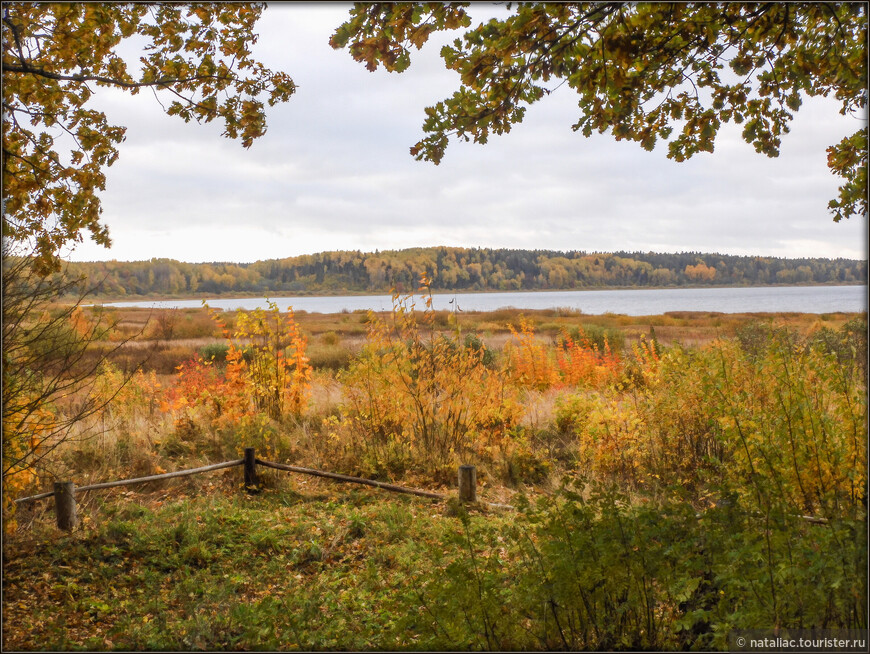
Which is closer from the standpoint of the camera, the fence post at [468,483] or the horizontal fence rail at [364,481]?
the fence post at [468,483]

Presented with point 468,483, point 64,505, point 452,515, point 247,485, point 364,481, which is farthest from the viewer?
point 247,485

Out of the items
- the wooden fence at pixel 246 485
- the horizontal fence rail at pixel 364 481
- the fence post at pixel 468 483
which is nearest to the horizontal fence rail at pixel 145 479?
the wooden fence at pixel 246 485

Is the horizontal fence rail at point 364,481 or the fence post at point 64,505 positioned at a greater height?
the fence post at point 64,505

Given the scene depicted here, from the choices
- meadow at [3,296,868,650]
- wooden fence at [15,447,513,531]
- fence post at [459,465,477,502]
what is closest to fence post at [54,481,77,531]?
wooden fence at [15,447,513,531]

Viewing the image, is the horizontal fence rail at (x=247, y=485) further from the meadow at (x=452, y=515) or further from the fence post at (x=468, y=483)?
the meadow at (x=452, y=515)

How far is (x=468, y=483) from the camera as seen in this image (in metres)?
5.58

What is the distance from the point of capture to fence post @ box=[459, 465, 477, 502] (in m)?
5.57

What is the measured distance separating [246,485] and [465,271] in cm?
4805

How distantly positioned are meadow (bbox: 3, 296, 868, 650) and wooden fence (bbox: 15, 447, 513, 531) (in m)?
0.13

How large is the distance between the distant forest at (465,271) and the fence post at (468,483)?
33647 mm

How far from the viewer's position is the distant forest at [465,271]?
4597cm

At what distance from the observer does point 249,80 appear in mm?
4430

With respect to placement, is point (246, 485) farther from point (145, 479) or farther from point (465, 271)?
point (465, 271)

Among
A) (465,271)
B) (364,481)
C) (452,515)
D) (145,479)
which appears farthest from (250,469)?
(465,271)
